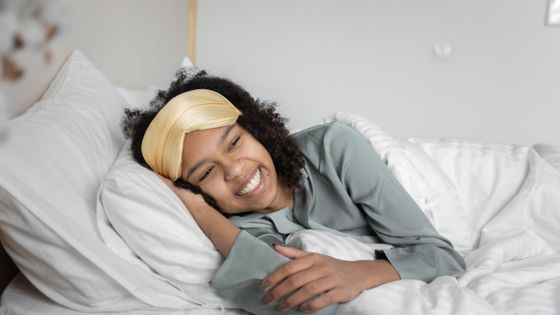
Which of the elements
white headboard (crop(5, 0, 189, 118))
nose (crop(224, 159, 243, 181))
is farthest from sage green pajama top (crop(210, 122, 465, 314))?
white headboard (crop(5, 0, 189, 118))

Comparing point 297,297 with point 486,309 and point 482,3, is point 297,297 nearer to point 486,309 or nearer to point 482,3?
point 486,309

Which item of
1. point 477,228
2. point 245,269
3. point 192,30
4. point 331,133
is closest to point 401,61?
point 192,30

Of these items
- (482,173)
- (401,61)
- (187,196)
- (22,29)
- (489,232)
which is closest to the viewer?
(22,29)

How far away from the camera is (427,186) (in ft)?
3.96

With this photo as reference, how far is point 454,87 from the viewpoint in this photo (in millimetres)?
2287

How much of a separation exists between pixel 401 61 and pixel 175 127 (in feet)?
4.85

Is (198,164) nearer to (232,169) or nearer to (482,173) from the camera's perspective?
(232,169)

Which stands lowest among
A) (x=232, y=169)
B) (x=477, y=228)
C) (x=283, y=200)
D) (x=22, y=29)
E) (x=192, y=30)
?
(x=477, y=228)

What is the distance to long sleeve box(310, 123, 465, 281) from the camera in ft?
3.17

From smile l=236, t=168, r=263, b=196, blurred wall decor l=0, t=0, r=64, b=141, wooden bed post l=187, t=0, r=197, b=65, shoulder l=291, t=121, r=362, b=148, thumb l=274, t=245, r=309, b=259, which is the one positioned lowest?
thumb l=274, t=245, r=309, b=259

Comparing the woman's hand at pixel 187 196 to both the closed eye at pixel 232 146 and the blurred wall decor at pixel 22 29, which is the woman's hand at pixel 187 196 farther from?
the blurred wall decor at pixel 22 29

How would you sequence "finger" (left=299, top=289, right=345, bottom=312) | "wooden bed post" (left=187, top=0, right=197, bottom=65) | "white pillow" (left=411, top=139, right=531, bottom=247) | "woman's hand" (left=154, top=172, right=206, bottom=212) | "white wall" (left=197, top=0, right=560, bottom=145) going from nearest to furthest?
1. "finger" (left=299, top=289, right=345, bottom=312)
2. "woman's hand" (left=154, top=172, right=206, bottom=212)
3. "white pillow" (left=411, top=139, right=531, bottom=247)
4. "white wall" (left=197, top=0, right=560, bottom=145)
5. "wooden bed post" (left=187, top=0, right=197, bottom=65)

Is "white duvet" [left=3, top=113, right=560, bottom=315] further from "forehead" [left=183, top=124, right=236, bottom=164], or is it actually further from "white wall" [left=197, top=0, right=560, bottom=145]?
"white wall" [left=197, top=0, right=560, bottom=145]

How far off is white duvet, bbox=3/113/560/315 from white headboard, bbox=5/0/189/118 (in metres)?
0.40
